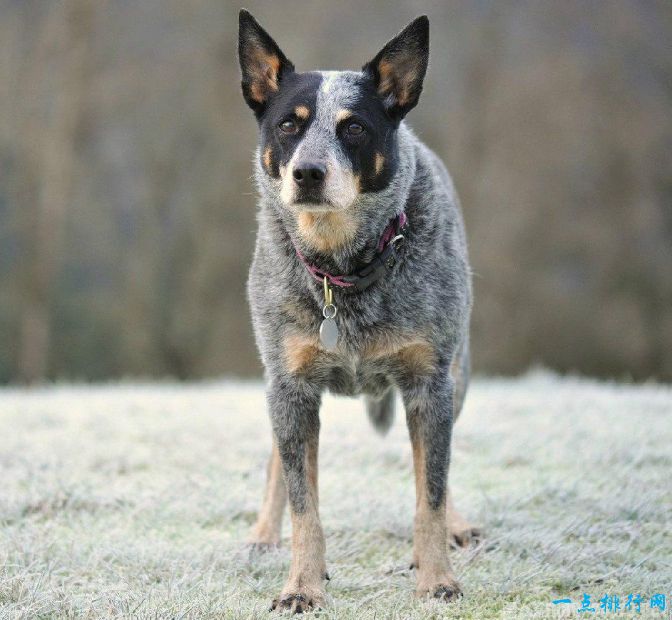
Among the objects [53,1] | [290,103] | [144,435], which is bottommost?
[144,435]

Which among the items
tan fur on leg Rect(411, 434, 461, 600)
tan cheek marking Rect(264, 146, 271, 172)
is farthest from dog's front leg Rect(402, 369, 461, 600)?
tan cheek marking Rect(264, 146, 271, 172)

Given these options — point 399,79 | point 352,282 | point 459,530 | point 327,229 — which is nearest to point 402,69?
point 399,79

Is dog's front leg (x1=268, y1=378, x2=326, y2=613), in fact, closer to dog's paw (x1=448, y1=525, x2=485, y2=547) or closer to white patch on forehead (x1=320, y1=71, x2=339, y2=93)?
dog's paw (x1=448, y1=525, x2=485, y2=547)

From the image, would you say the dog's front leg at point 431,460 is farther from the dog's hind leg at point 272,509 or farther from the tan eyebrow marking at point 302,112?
the tan eyebrow marking at point 302,112

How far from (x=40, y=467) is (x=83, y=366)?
30.6ft

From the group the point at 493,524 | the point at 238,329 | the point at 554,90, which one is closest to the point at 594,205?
the point at 554,90

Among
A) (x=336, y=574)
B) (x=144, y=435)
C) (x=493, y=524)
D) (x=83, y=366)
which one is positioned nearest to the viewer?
(x=336, y=574)

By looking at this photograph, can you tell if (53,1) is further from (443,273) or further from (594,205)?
(443,273)

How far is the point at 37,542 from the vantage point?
380 centimetres

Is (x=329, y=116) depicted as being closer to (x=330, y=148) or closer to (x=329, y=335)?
(x=330, y=148)

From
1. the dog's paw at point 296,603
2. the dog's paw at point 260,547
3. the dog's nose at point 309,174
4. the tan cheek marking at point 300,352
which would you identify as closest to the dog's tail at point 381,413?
the dog's paw at point 260,547

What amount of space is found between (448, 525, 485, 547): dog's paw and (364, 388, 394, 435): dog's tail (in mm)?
590

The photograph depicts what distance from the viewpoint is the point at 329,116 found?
342cm

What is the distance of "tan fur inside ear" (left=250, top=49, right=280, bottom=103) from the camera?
3.69m
